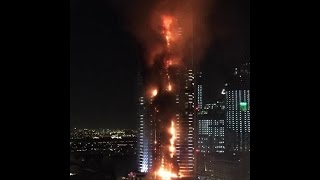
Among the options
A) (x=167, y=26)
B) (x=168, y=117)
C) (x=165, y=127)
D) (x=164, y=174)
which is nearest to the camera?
(x=167, y=26)

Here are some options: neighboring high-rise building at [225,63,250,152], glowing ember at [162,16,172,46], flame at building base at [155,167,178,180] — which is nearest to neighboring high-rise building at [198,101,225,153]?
neighboring high-rise building at [225,63,250,152]

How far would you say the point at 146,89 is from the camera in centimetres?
778

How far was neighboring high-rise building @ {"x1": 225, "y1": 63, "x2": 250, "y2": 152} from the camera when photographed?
5.84 m

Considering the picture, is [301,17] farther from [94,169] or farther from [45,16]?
[94,169]

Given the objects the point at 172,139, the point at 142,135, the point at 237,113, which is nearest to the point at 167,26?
the point at 237,113

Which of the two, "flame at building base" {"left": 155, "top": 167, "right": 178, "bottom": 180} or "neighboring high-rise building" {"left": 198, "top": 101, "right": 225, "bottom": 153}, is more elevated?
"neighboring high-rise building" {"left": 198, "top": 101, "right": 225, "bottom": 153}

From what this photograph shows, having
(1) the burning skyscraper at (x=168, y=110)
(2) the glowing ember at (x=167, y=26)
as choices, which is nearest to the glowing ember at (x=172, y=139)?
(1) the burning skyscraper at (x=168, y=110)

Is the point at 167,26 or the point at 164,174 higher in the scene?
the point at 167,26

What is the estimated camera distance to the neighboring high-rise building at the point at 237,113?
584cm

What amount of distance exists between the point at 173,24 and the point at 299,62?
5.67 metres

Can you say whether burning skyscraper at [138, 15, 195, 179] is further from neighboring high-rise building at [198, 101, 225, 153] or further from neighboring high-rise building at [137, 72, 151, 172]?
neighboring high-rise building at [198, 101, 225, 153]

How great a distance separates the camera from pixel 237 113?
6.34 m

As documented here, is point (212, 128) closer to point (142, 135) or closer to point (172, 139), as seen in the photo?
point (172, 139)

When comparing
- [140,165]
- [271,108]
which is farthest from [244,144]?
[271,108]
